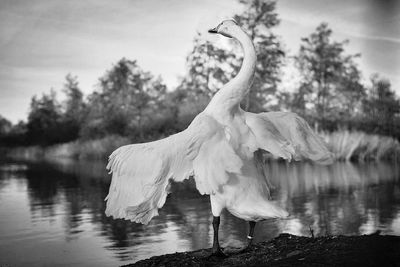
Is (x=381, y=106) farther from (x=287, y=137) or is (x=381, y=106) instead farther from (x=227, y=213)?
(x=287, y=137)

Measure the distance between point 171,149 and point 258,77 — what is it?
93.3ft

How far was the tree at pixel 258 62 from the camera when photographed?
30.7m

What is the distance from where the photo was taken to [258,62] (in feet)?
104

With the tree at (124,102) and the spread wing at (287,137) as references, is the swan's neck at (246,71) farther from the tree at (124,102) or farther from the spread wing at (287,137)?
the tree at (124,102)

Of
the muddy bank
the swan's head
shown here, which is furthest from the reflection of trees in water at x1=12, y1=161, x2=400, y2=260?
the swan's head

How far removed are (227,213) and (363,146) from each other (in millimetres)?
14615

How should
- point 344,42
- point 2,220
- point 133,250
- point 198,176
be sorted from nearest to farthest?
1. point 198,176
2. point 133,250
3. point 2,220
4. point 344,42

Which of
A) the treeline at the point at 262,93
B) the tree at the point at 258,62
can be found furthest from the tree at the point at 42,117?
the tree at the point at 258,62

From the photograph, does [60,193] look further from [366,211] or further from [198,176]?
[198,176]

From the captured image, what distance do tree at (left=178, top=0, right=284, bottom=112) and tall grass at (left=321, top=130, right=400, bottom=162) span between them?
8722 millimetres

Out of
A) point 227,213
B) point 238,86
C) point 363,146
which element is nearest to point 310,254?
point 238,86

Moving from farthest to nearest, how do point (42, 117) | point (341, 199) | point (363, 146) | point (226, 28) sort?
point (42, 117), point (363, 146), point (341, 199), point (226, 28)

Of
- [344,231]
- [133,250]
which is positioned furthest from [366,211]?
[133,250]

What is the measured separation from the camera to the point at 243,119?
387cm
